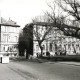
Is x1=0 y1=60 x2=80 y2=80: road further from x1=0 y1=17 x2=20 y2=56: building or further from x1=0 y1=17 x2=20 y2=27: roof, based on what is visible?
x1=0 y1=17 x2=20 y2=27: roof

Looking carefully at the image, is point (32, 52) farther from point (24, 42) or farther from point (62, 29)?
point (62, 29)

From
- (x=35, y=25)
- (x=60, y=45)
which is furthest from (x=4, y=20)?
(x=60, y=45)

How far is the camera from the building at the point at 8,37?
251 feet

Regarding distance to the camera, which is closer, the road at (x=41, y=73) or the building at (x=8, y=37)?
the road at (x=41, y=73)

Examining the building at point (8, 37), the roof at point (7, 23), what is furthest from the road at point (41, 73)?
the roof at point (7, 23)

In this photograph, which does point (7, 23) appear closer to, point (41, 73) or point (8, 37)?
point (8, 37)

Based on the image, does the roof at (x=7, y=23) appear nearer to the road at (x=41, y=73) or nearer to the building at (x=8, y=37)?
the building at (x=8, y=37)

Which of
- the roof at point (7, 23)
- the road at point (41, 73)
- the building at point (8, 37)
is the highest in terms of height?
the roof at point (7, 23)

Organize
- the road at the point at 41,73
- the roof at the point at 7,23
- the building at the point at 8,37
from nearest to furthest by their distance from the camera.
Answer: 1. the road at the point at 41,73
2. the building at the point at 8,37
3. the roof at the point at 7,23

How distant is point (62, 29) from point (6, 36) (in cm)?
4441

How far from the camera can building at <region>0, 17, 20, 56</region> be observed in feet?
251

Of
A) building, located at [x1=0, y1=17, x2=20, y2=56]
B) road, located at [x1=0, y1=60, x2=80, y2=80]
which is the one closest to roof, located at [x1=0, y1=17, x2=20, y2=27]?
building, located at [x1=0, y1=17, x2=20, y2=56]

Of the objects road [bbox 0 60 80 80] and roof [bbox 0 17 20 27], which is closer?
road [bbox 0 60 80 80]

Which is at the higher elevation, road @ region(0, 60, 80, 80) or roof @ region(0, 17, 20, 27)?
roof @ region(0, 17, 20, 27)
